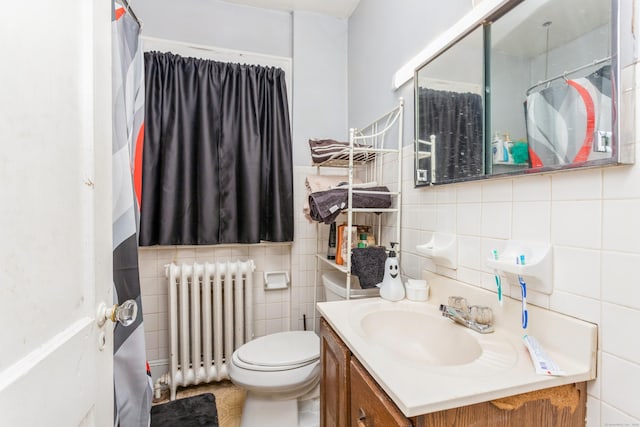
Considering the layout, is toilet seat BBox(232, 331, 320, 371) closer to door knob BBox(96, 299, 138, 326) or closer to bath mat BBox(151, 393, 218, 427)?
bath mat BBox(151, 393, 218, 427)

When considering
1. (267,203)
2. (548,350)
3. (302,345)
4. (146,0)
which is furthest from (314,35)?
(548,350)

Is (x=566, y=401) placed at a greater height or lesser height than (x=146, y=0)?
lesser

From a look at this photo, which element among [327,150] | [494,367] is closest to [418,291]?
[494,367]

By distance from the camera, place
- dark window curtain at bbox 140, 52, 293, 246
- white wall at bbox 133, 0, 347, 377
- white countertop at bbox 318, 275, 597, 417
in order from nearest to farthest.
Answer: white countertop at bbox 318, 275, 597, 417 < dark window curtain at bbox 140, 52, 293, 246 < white wall at bbox 133, 0, 347, 377

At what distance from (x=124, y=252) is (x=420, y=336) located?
3.16 feet

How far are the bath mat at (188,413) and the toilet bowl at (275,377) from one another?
0.28 meters

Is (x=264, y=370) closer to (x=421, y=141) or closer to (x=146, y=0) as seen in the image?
(x=421, y=141)

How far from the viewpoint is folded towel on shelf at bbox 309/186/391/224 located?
4.57 ft

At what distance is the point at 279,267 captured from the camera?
2059mm

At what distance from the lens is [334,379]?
38.5 inches

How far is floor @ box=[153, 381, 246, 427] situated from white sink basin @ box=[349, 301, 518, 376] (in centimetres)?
106

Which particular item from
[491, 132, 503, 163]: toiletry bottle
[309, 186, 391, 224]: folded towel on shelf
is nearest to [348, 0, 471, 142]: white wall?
[309, 186, 391, 224]: folded towel on shelf

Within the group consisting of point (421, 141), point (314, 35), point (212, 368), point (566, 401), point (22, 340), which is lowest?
point (212, 368)

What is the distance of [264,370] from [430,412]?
37.6 inches
